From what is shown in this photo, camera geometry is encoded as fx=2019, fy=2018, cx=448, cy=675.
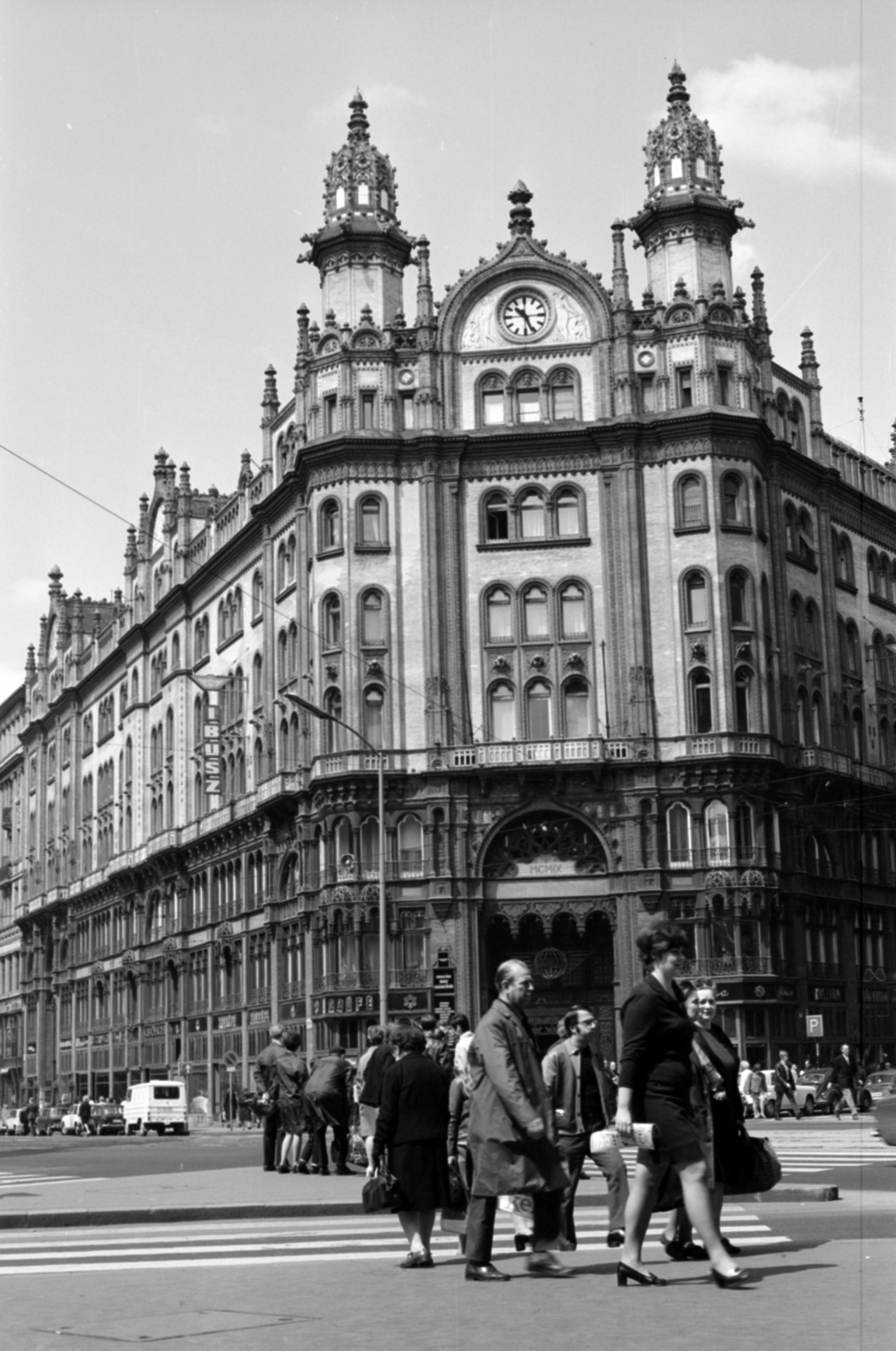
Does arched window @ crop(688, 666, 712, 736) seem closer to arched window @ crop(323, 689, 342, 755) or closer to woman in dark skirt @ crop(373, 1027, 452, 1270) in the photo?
arched window @ crop(323, 689, 342, 755)

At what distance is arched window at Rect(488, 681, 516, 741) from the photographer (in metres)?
64.9

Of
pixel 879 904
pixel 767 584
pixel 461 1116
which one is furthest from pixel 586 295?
pixel 461 1116

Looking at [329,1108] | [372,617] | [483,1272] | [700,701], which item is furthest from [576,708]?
[483,1272]

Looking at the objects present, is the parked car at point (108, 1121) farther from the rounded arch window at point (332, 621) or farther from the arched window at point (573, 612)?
the arched window at point (573, 612)

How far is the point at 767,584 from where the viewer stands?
2616 inches

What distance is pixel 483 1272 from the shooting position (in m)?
12.5

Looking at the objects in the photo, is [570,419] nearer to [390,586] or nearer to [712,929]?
[390,586]

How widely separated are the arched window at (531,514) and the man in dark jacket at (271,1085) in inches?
1620

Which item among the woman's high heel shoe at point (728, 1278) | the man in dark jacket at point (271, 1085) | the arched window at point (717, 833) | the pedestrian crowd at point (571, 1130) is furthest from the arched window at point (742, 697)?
the woman's high heel shoe at point (728, 1278)

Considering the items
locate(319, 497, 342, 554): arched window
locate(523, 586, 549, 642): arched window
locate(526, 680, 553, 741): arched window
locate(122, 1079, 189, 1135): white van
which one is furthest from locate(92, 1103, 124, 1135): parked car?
locate(523, 586, 549, 642): arched window

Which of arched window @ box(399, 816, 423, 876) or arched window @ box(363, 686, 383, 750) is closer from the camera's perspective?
arched window @ box(399, 816, 423, 876)

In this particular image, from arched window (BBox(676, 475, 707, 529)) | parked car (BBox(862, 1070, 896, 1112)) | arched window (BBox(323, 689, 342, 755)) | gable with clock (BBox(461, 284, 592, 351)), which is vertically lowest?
parked car (BBox(862, 1070, 896, 1112))

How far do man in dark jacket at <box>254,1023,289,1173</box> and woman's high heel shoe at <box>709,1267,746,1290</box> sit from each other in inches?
524

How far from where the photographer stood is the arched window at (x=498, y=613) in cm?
6550
